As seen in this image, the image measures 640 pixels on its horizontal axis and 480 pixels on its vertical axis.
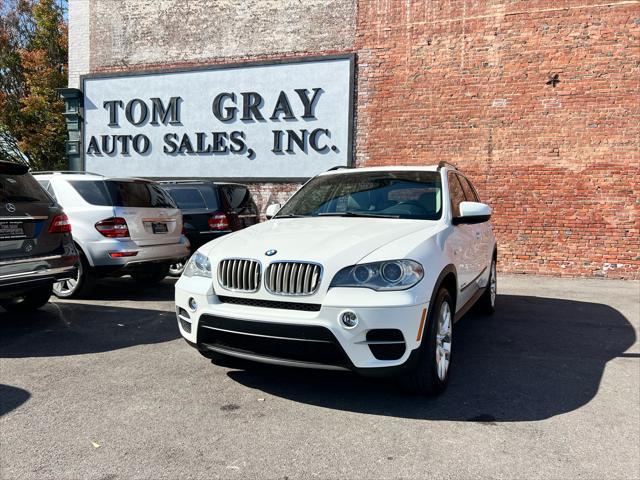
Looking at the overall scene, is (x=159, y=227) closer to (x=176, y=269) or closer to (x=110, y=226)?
(x=110, y=226)

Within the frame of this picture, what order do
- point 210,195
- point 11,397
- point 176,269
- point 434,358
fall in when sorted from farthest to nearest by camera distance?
point 176,269 → point 210,195 → point 11,397 → point 434,358

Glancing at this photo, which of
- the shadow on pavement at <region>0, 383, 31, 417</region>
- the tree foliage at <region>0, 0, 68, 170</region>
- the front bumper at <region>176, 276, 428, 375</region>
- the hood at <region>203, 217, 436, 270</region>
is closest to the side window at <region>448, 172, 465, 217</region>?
the hood at <region>203, 217, 436, 270</region>

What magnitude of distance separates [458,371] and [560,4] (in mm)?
9237

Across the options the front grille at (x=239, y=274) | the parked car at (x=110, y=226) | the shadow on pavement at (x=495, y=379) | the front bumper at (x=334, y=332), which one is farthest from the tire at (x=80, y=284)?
the front bumper at (x=334, y=332)

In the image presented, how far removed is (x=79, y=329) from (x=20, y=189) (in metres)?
1.56

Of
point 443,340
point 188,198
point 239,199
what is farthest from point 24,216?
point 239,199

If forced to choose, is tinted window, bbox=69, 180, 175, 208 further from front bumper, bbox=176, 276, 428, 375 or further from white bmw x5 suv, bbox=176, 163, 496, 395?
front bumper, bbox=176, 276, 428, 375

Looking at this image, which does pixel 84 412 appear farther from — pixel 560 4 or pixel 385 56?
pixel 560 4

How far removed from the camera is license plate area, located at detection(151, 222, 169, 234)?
716 centimetres

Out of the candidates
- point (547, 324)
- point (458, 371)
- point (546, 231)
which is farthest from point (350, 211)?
point (546, 231)

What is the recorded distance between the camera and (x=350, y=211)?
4.64 m

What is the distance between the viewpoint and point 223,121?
42.7ft

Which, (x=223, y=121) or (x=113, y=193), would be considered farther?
(x=223, y=121)

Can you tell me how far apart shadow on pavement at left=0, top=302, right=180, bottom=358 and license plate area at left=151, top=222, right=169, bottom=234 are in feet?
3.85
